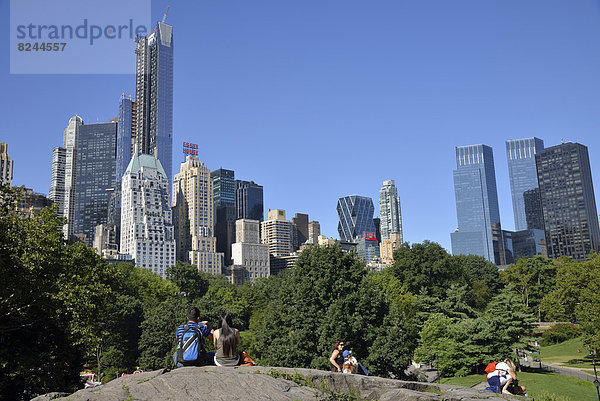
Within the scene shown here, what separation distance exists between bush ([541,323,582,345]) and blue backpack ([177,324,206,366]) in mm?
59024

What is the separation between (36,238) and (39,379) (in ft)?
18.5

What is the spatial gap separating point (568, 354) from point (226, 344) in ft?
166

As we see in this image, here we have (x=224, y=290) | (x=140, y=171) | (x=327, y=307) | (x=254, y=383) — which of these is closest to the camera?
(x=254, y=383)

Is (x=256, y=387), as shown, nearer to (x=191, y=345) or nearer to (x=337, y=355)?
(x=191, y=345)

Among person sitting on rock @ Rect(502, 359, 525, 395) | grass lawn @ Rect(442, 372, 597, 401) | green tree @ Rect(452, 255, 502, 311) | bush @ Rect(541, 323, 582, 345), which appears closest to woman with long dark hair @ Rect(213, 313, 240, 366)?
person sitting on rock @ Rect(502, 359, 525, 395)

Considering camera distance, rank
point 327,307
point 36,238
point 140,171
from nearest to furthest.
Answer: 1. point 36,238
2. point 327,307
3. point 140,171

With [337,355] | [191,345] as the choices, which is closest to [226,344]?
[191,345]

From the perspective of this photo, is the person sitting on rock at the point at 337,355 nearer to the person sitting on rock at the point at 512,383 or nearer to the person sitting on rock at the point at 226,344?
the person sitting on rock at the point at 226,344

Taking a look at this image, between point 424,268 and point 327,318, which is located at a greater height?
point 424,268

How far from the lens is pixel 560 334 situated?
58.2 m

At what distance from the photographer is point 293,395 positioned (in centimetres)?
998

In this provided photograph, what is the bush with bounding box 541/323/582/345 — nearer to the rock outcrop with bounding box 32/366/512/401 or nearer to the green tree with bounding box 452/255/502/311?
the green tree with bounding box 452/255/502/311

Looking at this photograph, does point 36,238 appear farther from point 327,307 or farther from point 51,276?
point 327,307


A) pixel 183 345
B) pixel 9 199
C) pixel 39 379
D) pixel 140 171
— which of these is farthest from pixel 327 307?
pixel 140 171
